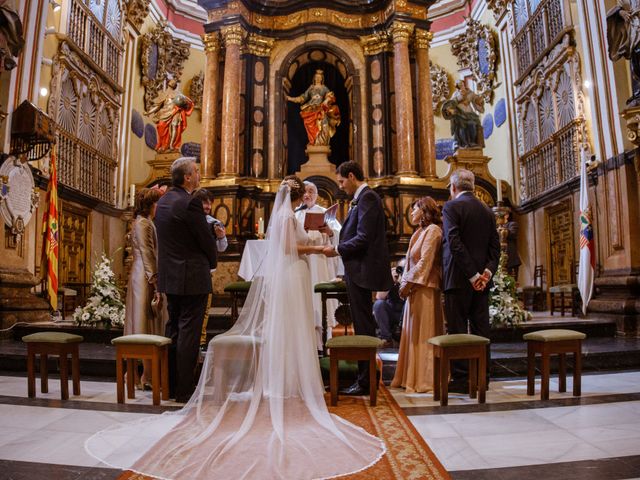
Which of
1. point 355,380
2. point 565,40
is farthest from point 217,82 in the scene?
point 355,380

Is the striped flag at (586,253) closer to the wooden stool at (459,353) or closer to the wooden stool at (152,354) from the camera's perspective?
the wooden stool at (459,353)

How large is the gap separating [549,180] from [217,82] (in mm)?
7646

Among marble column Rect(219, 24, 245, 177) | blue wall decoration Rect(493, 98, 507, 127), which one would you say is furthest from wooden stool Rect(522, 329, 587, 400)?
blue wall decoration Rect(493, 98, 507, 127)

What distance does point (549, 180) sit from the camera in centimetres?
1182

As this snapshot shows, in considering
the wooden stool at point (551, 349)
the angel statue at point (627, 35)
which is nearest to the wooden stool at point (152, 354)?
the wooden stool at point (551, 349)

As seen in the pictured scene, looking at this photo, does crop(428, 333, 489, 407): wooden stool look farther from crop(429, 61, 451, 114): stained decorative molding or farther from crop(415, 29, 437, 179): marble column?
crop(429, 61, 451, 114): stained decorative molding

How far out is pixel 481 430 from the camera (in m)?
3.23

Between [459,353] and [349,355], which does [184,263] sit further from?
[459,353]

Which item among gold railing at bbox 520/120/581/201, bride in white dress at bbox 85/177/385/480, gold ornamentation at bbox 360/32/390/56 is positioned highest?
gold ornamentation at bbox 360/32/390/56

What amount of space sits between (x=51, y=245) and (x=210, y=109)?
14.9 ft

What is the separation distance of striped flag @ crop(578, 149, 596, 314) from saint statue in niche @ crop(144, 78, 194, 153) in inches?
381

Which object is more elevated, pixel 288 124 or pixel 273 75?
pixel 273 75

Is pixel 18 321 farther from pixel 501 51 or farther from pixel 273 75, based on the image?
pixel 501 51

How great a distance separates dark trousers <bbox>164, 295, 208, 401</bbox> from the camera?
4012mm
